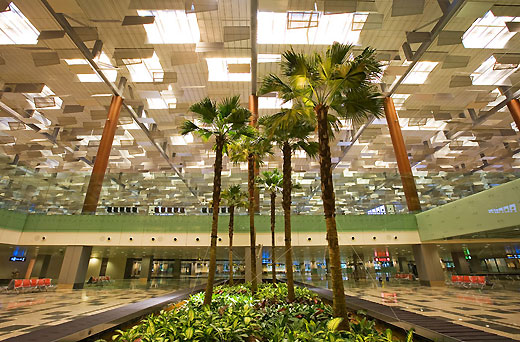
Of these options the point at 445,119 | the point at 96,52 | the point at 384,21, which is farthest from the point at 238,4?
the point at 445,119

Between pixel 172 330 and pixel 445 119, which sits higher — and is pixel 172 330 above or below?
below

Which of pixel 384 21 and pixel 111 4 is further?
pixel 384 21

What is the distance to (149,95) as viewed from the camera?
58.0 feet

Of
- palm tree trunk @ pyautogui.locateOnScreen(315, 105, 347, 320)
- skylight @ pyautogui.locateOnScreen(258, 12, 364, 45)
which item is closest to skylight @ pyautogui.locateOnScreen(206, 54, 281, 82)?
skylight @ pyautogui.locateOnScreen(258, 12, 364, 45)

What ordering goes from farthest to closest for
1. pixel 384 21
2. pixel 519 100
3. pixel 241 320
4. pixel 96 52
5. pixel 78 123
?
pixel 78 123 < pixel 519 100 < pixel 96 52 < pixel 384 21 < pixel 241 320

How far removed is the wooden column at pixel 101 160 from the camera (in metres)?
16.2

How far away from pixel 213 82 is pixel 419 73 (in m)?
13.0

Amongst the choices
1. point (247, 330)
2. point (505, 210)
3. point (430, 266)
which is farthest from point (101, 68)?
point (430, 266)

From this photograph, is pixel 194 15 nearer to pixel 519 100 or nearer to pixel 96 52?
pixel 96 52

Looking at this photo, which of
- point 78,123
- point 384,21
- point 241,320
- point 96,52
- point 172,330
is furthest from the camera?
point 78,123

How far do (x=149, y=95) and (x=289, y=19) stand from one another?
10.3 meters

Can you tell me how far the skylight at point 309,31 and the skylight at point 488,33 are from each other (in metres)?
5.76

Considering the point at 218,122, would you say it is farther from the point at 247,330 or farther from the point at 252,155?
the point at 247,330

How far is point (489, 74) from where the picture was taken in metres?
16.2
